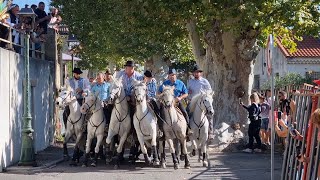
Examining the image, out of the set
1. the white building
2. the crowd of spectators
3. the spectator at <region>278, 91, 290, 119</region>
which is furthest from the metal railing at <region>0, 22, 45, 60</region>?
the white building

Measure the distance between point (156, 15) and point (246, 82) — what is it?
404cm

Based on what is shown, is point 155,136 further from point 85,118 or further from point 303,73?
point 303,73

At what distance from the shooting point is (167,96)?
52.2ft

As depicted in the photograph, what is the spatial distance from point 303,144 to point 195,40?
44.7 feet

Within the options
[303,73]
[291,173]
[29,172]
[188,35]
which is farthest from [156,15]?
[303,73]

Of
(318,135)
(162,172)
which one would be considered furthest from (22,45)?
(318,135)

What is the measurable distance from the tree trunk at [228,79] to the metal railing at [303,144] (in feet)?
33.6

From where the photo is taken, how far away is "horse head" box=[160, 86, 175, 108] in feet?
52.2

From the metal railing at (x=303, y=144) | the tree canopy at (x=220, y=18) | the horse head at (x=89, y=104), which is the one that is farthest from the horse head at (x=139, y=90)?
the metal railing at (x=303, y=144)

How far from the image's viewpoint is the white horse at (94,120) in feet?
55.7

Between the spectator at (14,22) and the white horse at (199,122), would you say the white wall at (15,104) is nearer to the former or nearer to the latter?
the spectator at (14,22)

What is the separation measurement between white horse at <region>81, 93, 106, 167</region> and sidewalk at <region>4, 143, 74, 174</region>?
1319 millimetres

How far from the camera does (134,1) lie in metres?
21.2

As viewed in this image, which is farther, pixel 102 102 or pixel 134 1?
pixel 134 1
